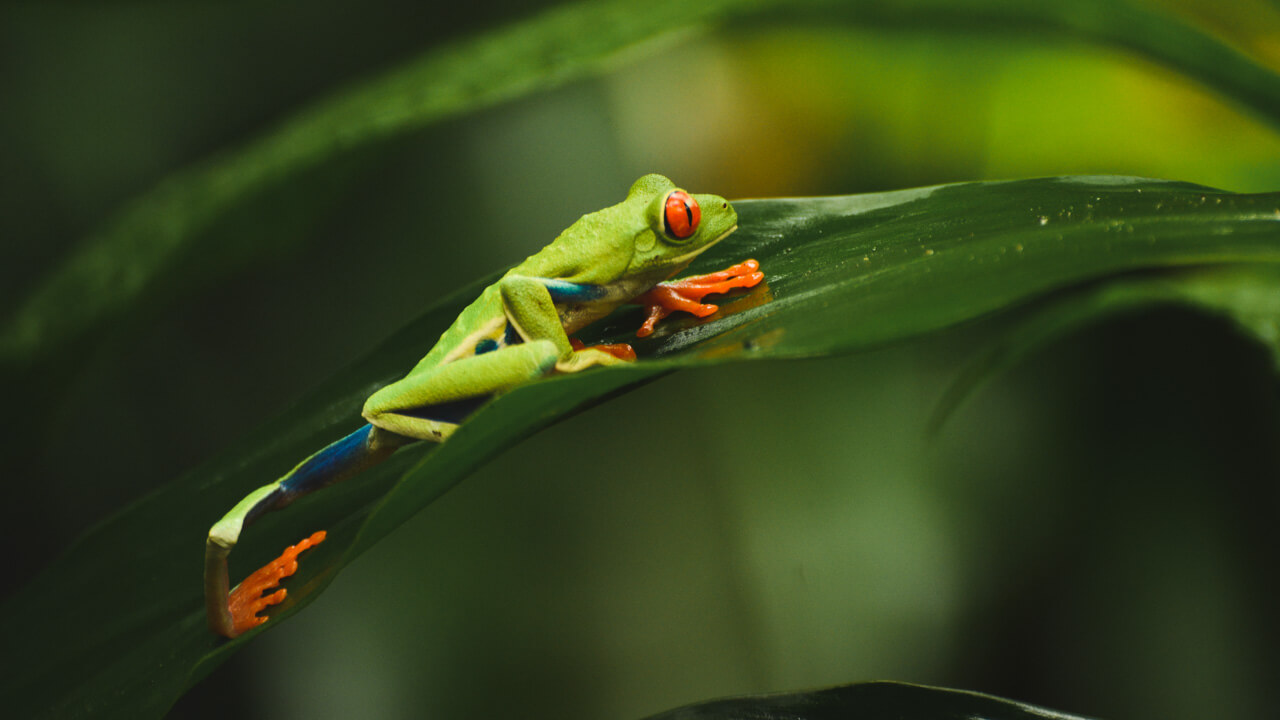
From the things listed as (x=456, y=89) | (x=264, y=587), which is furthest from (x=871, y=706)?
(x=456, y=89)

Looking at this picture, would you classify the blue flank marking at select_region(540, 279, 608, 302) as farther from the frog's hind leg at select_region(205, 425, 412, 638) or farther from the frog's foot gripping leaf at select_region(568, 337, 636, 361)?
the frog's hind leg at select_region(205, 425, 412, 638)

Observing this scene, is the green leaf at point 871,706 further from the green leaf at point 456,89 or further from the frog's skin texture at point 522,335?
the green leaf at point 456,89

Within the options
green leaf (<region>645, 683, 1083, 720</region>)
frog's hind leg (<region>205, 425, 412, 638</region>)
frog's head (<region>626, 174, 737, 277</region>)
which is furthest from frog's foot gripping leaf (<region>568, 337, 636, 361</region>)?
green leaf (<region>645, 683, 1083, 720</region>)

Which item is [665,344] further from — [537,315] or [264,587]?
[264,587]

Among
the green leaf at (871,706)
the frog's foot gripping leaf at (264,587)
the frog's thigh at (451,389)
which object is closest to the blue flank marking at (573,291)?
the frog's thigh at (451,389)

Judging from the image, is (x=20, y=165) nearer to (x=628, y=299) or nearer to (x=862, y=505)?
(x=628, y=299)
